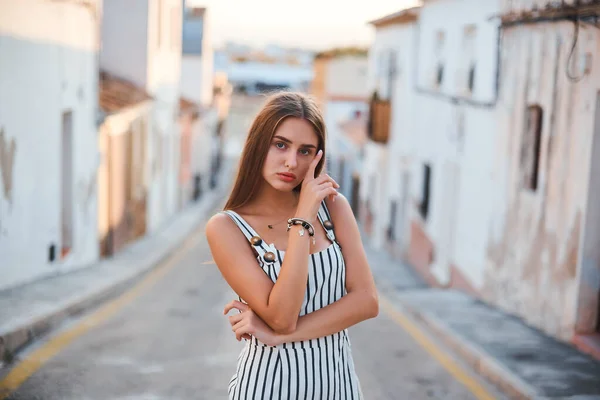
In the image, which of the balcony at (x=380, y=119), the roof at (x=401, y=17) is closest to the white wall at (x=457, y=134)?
the roof at (x=401, y=17)

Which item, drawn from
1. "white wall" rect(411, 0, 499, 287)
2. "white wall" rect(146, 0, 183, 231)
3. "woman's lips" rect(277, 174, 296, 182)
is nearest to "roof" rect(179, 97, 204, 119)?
"white wall" rect(146, 0, 183, 231)

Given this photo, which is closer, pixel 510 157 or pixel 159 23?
pixel 510 157

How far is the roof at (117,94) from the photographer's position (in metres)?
16.3

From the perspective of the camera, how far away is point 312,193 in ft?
9.06

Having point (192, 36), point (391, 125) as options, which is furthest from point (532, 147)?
point (192, 36)

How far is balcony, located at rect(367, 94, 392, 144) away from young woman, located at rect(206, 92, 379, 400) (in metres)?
20.7

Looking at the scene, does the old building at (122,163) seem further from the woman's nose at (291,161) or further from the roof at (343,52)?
the roof at (343,52)

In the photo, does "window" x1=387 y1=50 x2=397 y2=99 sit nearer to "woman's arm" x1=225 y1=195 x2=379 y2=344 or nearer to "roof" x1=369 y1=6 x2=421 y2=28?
"roof" x1=369 y1=6 x2=421 y2=28

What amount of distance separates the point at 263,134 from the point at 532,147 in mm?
8271

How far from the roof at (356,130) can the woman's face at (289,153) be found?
2785 centimetres

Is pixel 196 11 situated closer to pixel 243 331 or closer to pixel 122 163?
pixel 122 163

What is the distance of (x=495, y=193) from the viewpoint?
1196 centimetres

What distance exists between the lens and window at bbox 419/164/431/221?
1851cm

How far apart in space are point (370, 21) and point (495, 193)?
47.8 feet
